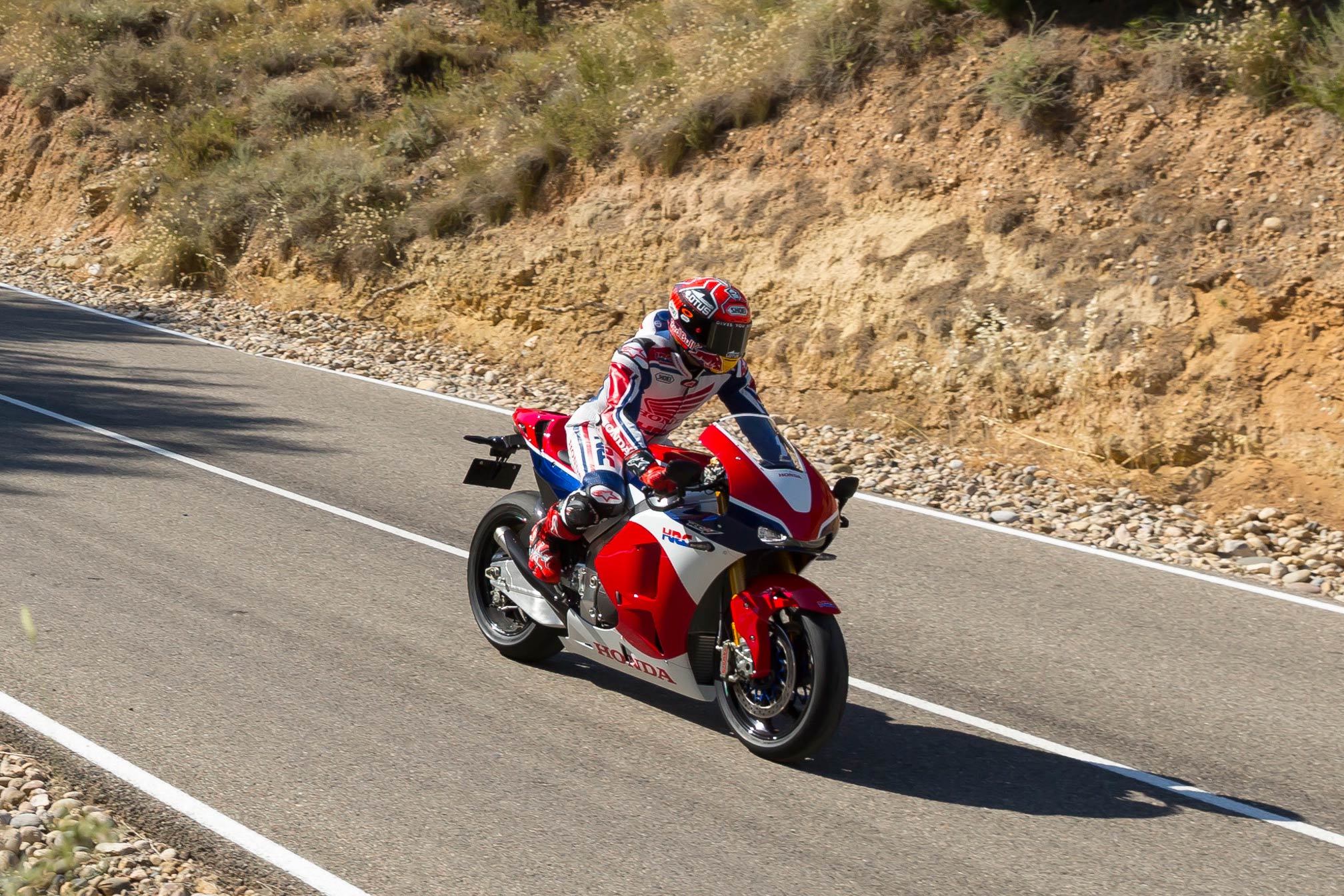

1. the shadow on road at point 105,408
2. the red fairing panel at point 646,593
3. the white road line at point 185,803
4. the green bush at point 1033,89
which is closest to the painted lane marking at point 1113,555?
the red fairing panel at point 646,593

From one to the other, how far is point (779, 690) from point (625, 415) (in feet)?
4.70

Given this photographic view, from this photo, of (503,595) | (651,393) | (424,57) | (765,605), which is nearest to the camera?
(765,605)

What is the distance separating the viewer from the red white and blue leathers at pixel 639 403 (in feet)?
19.5

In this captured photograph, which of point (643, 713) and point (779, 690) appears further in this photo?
point (643, 713)

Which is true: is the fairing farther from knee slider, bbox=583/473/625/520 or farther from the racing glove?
knee slider, bbox=583/473/625/520

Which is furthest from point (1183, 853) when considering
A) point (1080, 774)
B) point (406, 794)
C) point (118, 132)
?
point (118, 132)

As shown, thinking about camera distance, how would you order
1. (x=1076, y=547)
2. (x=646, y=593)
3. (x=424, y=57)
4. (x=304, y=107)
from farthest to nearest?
(x=424, y=57)
(x=304, y=107)
(x=1076, y=547)
(x=646, y=593)

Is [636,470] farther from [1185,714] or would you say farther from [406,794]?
[1185,714]

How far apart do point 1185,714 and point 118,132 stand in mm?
23745

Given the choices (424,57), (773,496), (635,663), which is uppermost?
(424,57)

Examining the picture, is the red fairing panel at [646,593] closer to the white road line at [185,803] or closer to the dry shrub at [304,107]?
the white road line at [185,803]

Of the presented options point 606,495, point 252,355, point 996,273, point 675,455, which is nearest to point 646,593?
point 606,495

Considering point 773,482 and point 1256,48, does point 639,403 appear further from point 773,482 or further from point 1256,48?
point 1256,48

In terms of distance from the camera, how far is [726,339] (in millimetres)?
5898
